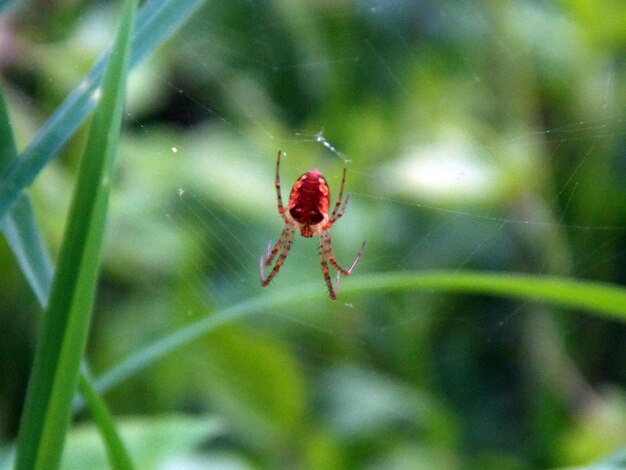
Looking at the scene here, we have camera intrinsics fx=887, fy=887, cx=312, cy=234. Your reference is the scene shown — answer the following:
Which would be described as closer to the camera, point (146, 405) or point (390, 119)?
point (146, 405)

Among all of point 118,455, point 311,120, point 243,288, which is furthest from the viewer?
point 311,120

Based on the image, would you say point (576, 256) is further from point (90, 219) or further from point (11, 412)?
point (90, 219)

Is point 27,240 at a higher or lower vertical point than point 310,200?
lower

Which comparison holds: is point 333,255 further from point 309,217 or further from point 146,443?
point 146,443

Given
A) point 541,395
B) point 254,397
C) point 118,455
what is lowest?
point 118,455

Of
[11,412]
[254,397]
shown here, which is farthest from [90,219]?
[11,412]

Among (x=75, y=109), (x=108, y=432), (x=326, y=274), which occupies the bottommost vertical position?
(x=108, y=432)

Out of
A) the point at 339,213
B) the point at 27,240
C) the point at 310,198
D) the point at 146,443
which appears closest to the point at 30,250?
the point at 27,240
